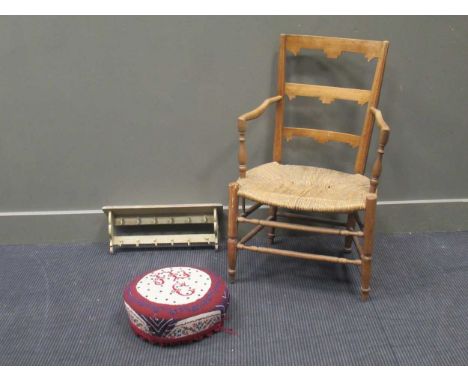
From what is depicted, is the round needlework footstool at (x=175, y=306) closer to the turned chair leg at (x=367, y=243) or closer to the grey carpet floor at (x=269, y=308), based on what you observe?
the grey carpet floor at (x=269, y=308)

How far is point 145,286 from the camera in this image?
1765 millimetres

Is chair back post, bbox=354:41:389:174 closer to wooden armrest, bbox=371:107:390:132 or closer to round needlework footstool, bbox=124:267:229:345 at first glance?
wooden armrest, bbox=371:107:390:132

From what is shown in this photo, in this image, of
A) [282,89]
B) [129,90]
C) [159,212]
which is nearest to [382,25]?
[282,89]

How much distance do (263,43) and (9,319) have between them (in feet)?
4.70

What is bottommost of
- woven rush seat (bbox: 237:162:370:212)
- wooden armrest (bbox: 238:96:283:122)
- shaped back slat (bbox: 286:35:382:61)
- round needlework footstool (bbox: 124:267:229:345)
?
round needlework footstool (bbox: 124:267:229:345)

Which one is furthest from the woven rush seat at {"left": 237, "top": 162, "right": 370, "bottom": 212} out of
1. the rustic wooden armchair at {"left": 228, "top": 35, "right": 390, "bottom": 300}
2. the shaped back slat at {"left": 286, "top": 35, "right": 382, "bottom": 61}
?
the shaped back slat at {"left": 286, "top": 35, "right": 382, "bottom": 61}

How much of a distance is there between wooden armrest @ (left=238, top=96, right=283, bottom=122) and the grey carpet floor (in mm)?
641

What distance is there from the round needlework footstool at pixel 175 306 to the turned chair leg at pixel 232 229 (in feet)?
0.65

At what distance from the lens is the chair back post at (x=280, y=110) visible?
204 cm

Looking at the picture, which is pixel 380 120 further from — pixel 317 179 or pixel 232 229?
pixel 232 229

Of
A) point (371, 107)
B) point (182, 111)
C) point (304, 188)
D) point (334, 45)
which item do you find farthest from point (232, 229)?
point (334, 45)

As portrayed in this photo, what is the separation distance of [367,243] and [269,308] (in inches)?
16.8

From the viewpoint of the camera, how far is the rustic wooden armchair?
71.1 inches
